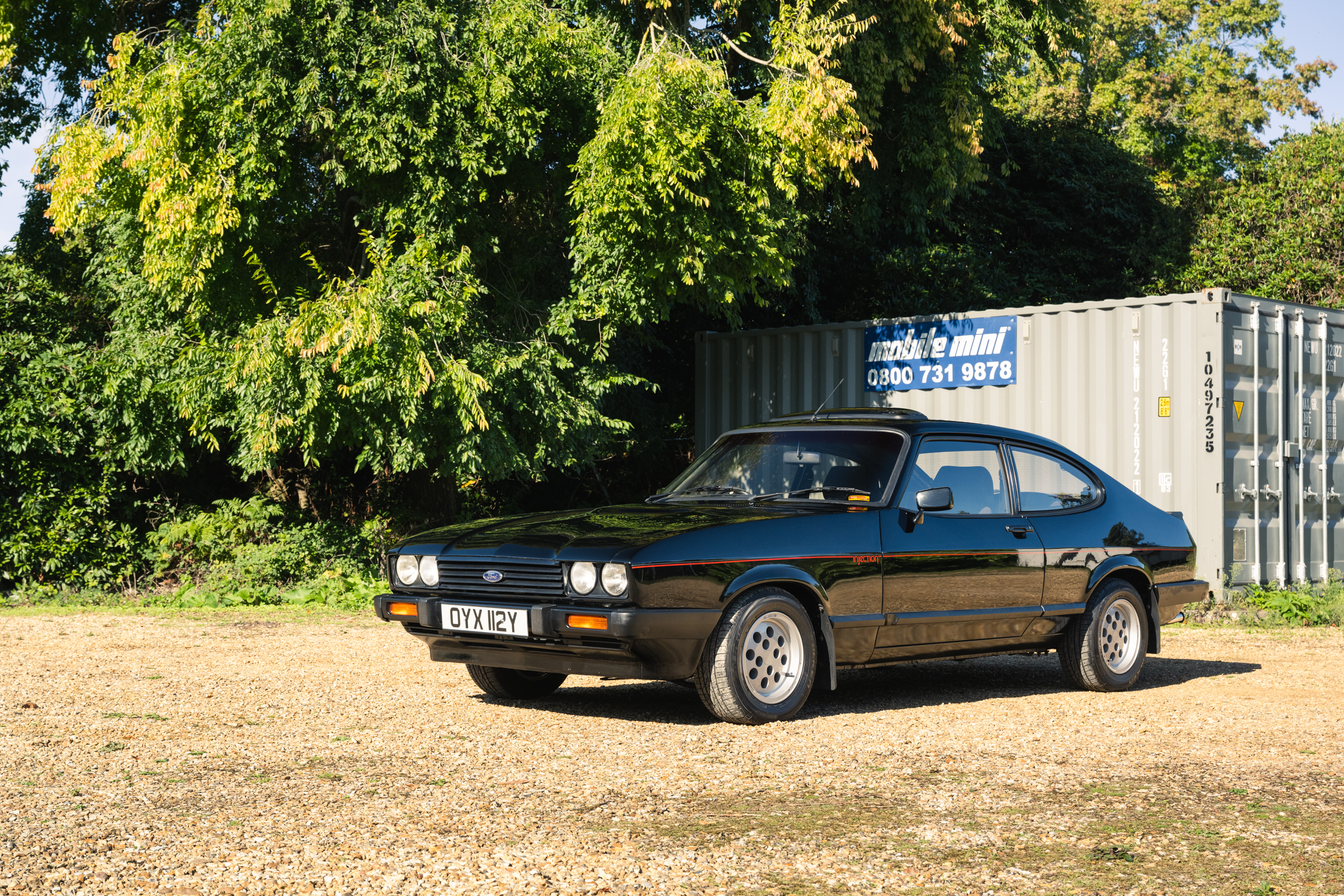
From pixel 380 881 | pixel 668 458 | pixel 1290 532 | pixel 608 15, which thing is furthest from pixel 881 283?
pixel 380 881

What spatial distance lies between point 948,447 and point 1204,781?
2.60 meters

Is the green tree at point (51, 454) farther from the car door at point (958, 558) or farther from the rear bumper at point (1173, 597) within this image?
the rear bumper at point (1173, 597)

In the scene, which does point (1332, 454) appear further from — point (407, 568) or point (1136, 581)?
point (407, 568)

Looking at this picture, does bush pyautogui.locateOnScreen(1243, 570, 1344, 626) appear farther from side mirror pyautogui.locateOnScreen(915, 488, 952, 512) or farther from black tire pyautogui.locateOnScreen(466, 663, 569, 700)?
black tire pyautogui.locateOnScreen(466, 663, 569, 700)

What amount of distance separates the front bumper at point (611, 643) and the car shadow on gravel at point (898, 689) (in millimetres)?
563

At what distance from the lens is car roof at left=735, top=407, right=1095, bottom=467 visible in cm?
735

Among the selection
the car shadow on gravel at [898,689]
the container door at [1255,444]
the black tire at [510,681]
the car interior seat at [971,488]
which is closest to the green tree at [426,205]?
the container door at [1255,444]

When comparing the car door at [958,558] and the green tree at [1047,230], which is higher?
the green tree at [1047,230]

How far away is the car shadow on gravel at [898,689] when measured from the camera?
6.93m

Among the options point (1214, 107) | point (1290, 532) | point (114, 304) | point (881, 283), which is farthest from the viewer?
point (1214, 107)

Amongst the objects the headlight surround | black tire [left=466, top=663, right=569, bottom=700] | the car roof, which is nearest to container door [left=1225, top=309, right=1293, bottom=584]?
the car roof

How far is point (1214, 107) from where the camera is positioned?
40281mm

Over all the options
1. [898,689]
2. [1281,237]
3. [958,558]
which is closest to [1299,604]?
[898,689]

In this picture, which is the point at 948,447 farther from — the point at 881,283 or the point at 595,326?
the point at 881,283
